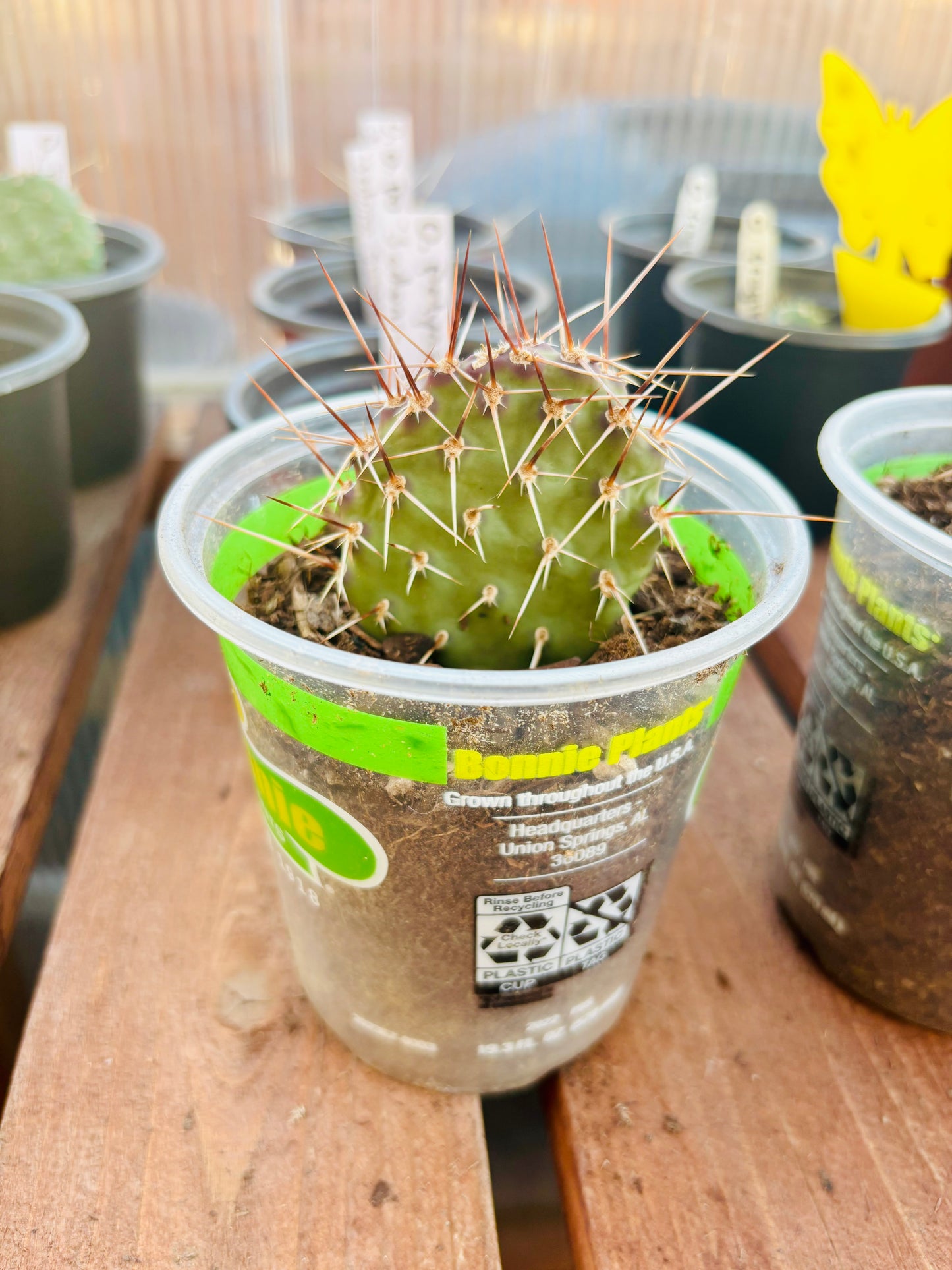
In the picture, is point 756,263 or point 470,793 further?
point 756,263

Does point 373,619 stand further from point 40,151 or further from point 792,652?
point 40,151

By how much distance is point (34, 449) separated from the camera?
0.65 meters

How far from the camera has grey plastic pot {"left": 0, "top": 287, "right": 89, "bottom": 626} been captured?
625 millimetres

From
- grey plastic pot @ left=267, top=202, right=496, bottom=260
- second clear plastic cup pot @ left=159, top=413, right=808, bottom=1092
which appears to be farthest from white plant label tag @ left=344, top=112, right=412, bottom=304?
second clear plastic cup pot @ left=159, top=413, right=808, bottom=1092

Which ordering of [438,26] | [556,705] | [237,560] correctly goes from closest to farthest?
[556,705] → [237,560] → [438,26]

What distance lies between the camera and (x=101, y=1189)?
41cm

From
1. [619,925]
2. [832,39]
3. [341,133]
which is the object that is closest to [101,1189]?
[619,925]

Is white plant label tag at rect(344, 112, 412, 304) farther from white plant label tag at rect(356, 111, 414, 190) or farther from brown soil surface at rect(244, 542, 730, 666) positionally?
brown soil surface at rect(244, 542, 730, 666)

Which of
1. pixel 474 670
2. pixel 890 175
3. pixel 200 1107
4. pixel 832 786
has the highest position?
pixel 890 175

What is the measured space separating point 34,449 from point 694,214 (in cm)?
67

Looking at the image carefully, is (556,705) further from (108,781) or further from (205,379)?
(205,379)

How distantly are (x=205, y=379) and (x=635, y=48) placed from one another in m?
0.61

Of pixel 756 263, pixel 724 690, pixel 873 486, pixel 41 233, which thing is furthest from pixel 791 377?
pixel 41 233

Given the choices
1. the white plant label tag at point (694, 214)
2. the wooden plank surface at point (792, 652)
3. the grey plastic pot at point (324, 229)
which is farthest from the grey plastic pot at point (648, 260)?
the wooden plank surface at point (792, 652)
